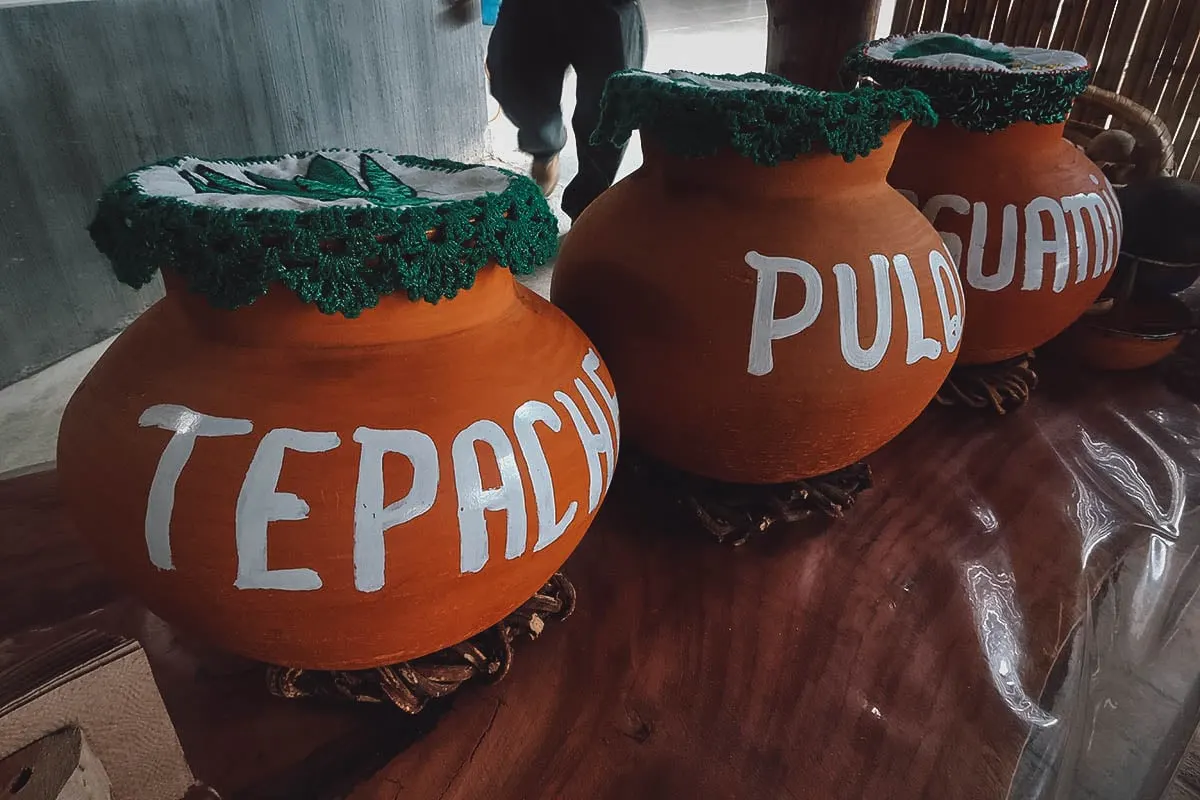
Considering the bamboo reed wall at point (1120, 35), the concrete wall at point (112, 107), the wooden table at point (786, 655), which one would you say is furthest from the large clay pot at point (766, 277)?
the concrete wall at point (112, 107)

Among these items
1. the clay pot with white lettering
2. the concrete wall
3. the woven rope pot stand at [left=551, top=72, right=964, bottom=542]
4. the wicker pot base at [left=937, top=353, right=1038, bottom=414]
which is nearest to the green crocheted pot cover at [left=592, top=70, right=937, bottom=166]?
Answer: the woven rope pot stand at [left=551, top=72, right=964, bottom=542]

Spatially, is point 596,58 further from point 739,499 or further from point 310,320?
point 310,320

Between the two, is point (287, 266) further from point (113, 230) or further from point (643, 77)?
point (643, 77)

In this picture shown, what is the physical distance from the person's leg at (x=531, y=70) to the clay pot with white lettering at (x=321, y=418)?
4.32 ft

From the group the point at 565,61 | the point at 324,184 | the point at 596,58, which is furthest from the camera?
the point at 565,61

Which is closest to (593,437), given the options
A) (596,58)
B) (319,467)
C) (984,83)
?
(319,467)

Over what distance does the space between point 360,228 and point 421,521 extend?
0.14 metres

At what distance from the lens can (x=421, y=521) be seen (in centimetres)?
40

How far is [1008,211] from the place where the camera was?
2.35 feet

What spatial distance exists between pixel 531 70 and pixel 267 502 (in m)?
1.53

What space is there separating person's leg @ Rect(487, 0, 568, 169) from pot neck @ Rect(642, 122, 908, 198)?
117 cm

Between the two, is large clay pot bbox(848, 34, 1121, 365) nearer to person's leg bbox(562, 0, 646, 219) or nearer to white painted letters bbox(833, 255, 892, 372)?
white painted letters bbox(833, 255, 892, 372)

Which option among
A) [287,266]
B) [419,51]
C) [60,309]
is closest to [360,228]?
[287,266]

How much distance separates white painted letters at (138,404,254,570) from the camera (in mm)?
392
